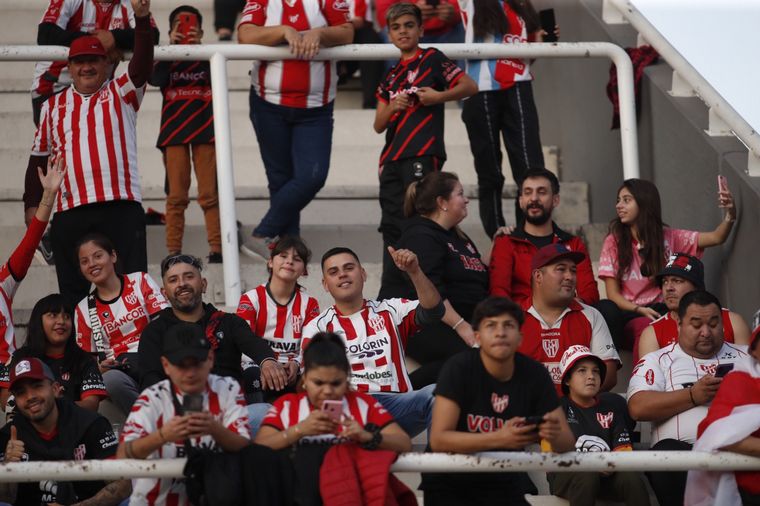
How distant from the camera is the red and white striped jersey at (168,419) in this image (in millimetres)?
5070

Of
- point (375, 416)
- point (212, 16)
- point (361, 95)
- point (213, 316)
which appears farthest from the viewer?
point (212, 16)

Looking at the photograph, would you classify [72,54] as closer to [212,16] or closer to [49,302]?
[49,302]

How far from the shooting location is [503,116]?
8.04 m

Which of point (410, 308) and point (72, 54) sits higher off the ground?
point (72, 54)

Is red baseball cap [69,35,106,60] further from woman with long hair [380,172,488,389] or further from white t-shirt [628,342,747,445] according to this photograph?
white t-shirt [628,342,747,445]

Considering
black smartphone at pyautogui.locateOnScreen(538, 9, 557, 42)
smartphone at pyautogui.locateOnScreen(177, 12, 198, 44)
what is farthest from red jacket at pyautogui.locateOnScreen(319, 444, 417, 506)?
black smartphone at pyautogui.locateOnScreen(538, 9, 557, 42)

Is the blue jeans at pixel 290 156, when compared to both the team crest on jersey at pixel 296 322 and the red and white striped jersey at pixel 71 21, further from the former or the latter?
the team crest on jersey at pixel 296 322

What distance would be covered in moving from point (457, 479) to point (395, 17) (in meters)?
2.87

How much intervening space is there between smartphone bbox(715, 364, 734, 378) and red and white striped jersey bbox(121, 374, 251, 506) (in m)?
1.97

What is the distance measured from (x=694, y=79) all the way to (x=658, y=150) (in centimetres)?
50

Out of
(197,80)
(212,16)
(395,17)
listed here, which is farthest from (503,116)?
(212,16)

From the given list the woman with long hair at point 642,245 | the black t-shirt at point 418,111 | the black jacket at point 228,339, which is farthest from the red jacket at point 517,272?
the black jacket at point 228,339

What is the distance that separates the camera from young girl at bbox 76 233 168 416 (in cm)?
658

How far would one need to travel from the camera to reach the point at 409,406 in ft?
19.8
